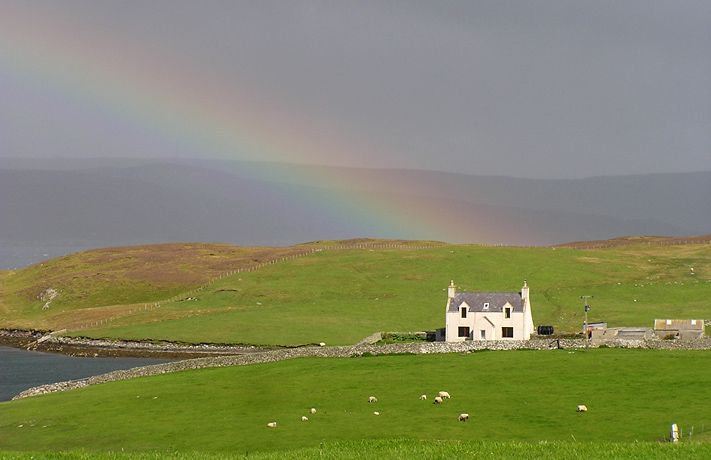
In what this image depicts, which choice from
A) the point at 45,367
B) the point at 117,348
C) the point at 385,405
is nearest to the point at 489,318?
the point at 385,405

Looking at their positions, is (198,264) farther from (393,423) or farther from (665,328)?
(393,423)

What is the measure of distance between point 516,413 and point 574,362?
55.5 feet

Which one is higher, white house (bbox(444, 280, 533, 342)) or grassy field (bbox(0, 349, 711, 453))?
white house (bbox(444, 280, 533, 342))

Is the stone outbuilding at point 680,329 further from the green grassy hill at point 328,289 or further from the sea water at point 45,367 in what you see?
the sea water at point 45,367

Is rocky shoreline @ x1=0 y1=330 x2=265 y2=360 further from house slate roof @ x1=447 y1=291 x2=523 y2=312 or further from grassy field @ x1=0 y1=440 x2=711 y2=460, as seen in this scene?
grassy field @ x1=0 y1=440 x2=711 y2=460

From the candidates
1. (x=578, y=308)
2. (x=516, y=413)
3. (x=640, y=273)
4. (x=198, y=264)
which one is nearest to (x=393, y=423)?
(x=516, y=413)

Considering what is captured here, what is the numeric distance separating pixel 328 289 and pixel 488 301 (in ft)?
169

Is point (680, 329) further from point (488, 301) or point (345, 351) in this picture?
point (345, 351)

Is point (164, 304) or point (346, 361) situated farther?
point (164, 304)

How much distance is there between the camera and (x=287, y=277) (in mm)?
137750

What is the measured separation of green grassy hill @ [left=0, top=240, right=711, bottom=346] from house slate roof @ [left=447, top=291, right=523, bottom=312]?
11.7m

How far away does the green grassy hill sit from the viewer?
97.9 meters

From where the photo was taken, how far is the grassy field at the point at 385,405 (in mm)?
39594

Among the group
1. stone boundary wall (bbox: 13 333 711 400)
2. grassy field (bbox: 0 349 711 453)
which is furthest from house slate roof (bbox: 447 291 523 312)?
grassy field (bbox: 0 349 711 453)
